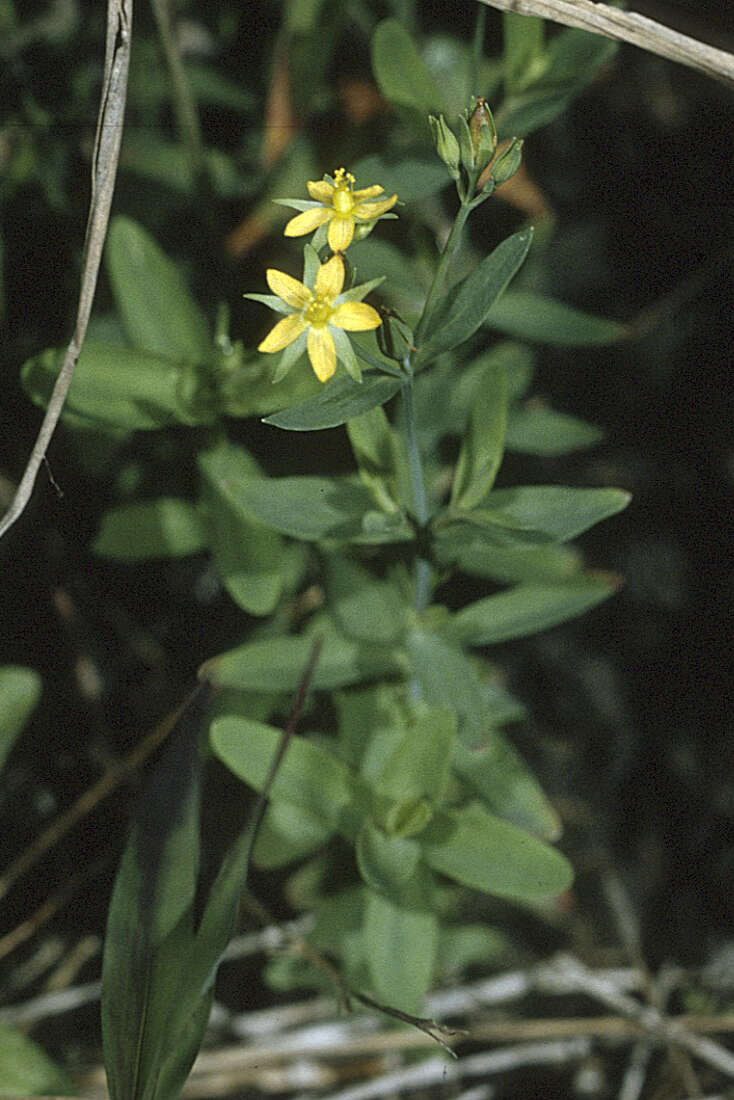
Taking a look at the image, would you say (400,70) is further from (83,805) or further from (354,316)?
(83,805)

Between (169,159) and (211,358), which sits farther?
(169,159)

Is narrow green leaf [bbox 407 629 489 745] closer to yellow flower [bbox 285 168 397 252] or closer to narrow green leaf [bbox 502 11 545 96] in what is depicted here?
yellow flower [bbox 285 168 397 252]

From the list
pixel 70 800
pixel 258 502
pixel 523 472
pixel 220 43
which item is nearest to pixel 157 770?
pixel 258 502

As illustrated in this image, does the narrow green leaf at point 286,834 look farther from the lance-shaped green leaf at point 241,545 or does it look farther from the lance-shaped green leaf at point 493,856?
the lance-shaped green leaf at point 241,545

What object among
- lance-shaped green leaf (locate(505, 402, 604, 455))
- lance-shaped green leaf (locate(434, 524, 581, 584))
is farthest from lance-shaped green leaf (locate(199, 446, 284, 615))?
lance-shaped green leaf (locate(505, 402, 604, 455))

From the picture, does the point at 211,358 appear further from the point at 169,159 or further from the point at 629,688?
the point at 629,688
